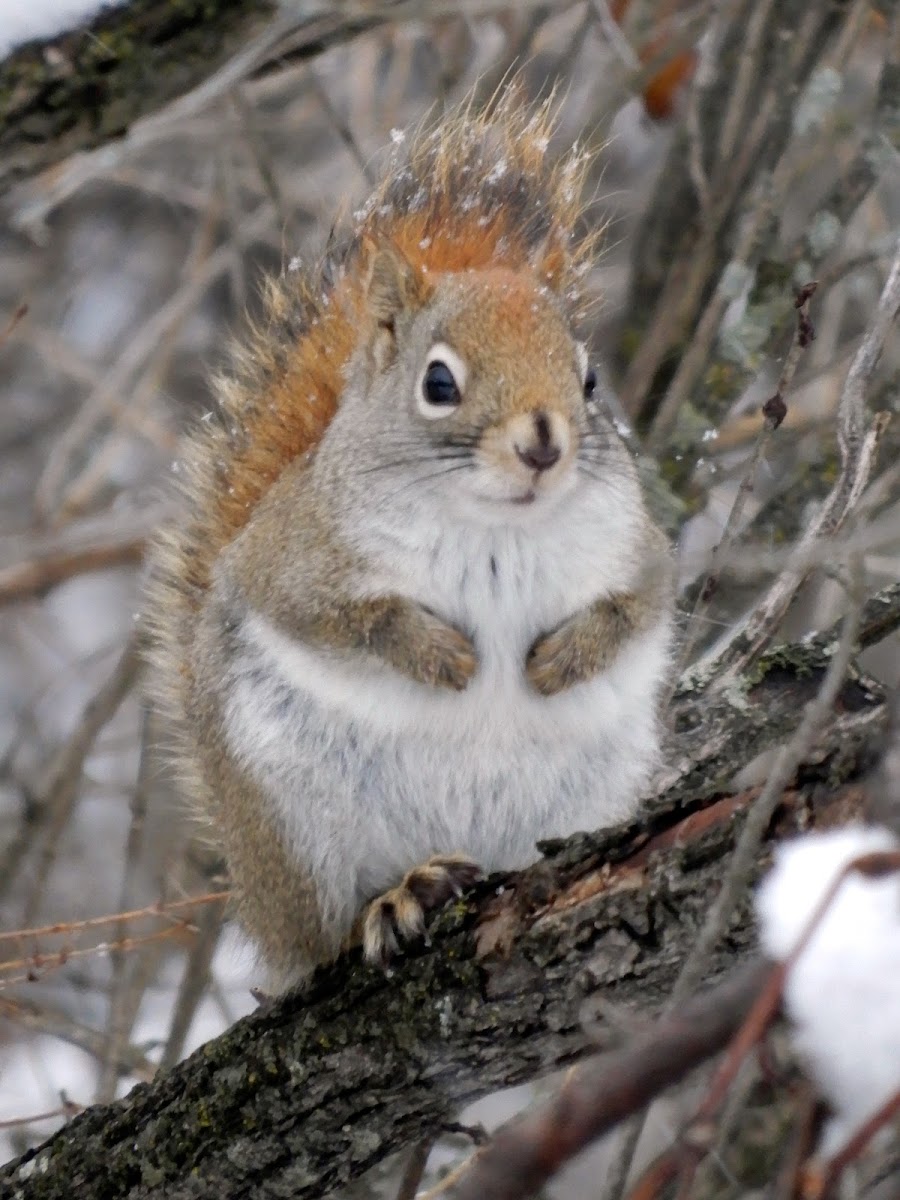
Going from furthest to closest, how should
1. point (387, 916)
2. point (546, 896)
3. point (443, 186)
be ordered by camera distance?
point (443, 186) → point (387, 916) → point (546, 896)

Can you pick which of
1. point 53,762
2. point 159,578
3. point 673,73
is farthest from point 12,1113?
point 673,73

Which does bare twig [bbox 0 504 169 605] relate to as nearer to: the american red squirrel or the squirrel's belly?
the american red squirrel

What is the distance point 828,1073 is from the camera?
1.01 metres

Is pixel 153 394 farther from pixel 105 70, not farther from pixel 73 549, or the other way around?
pixel 105 70

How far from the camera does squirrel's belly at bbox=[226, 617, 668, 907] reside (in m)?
1.93

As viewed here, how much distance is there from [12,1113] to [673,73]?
2.52m

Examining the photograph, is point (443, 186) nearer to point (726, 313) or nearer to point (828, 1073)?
point (726, 313)

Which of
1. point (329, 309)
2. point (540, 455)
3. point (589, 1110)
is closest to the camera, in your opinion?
point (589, 1110)

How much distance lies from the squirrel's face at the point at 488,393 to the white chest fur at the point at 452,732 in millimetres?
98

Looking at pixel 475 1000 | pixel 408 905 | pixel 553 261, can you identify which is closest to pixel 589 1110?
pixel 475 1000

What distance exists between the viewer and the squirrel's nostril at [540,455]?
1806 millimetres

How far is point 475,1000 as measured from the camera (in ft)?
5.58

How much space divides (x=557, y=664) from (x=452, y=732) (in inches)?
5.9

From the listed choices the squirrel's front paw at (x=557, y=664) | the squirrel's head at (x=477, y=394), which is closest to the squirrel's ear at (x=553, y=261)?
the squirrel's head at (x=477, y=394)
